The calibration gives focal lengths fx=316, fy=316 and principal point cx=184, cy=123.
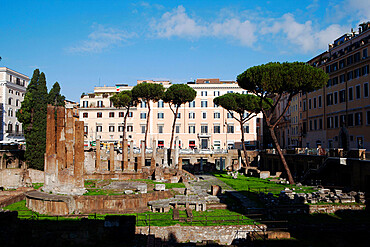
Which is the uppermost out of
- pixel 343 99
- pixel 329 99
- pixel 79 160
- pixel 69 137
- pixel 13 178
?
pixel 329 99

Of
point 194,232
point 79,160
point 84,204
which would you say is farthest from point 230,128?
point 194,232

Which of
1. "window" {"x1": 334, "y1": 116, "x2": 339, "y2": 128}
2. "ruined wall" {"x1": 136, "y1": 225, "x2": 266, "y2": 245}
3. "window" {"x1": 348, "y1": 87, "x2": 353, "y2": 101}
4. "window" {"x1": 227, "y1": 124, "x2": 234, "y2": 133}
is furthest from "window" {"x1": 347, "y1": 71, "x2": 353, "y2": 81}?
"ruined wall" {"x1": 136, "y1": 225, "x2": 266, "y2": 245}

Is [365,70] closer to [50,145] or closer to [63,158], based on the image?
[63,158]

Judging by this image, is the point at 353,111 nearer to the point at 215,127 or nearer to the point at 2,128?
the point at 215,127

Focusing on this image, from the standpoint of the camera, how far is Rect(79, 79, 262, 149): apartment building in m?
59.4

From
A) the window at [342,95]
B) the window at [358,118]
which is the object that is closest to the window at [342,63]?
the window at [342,95]

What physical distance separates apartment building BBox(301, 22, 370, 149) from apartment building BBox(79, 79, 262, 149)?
15.3 metres

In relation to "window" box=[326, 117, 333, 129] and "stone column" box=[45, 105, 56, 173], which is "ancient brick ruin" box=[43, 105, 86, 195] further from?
"window" box=[326, 117, 333, 129]

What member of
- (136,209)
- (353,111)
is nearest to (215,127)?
(353,111)

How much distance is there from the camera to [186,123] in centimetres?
5984

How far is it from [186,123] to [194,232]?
43.2 metres

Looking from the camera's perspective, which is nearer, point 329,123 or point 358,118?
point 358,118

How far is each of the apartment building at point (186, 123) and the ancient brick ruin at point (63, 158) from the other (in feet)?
119

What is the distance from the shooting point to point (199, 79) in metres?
65.0
